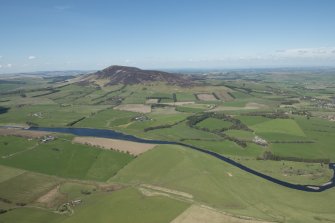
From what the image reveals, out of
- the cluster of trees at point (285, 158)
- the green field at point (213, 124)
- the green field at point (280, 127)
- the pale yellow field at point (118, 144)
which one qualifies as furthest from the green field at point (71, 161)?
the green field at point (280, 127)

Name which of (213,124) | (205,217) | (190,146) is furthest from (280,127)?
(205,217)

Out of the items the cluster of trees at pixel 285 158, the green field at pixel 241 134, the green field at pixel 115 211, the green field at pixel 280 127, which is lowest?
the green field at pixel 115 211

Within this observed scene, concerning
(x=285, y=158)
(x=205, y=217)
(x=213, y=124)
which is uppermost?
(x=213, y=124)

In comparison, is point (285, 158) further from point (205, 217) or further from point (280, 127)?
point (205, 217)

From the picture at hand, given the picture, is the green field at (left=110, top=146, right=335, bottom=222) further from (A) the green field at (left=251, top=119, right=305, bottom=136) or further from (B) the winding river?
(A) the green field at (left=251, top=119, right=305, bottom=136)

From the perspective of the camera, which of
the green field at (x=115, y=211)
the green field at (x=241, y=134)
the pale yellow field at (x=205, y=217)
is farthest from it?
the green field at (x=241, y=134)

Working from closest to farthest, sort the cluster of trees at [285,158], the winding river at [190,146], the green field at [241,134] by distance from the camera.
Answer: the winding river at [190,146] → the cluster of trees at [285,158] → the green field at [241,134]

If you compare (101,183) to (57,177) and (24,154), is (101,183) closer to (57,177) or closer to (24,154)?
(57,177)

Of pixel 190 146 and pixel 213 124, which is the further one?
pixel 213 124

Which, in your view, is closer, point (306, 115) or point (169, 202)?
point (169, 202)

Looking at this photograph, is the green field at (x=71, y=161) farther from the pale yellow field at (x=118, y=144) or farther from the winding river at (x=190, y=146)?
the winding river at (x=190, y=146)

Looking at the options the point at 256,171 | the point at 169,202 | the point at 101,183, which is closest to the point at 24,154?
the point at 101,183
